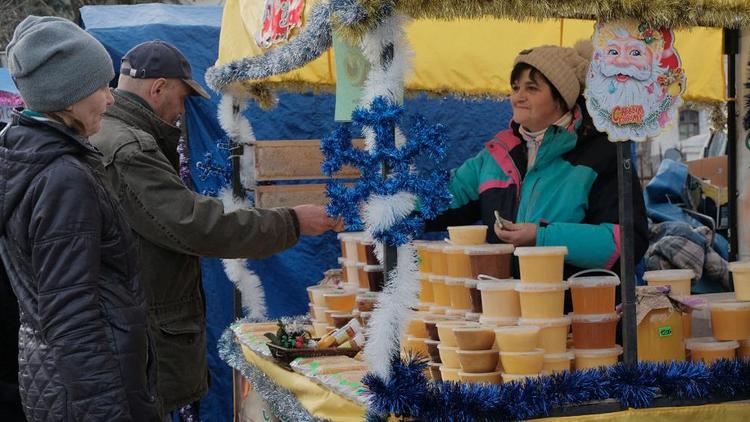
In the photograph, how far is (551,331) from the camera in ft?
10.0

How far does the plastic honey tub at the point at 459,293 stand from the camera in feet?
11.3

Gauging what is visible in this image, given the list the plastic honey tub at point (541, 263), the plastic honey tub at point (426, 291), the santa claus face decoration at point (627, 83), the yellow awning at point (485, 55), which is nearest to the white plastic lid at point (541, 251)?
the plastic honey tub at point (541, 263)

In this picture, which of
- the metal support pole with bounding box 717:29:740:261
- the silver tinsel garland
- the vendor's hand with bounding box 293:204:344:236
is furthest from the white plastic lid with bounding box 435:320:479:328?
the metal support pole with bounding box 717:29:740:261

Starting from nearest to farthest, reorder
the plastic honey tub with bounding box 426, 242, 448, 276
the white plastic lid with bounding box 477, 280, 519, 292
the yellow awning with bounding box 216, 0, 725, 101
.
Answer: the white plastic lid with bounding box 477, 280, 519, 292, the plastic honey tub with bounding box 426, 242, 448, 276, the yellow awning with bounding box 216, 0, 725, 101

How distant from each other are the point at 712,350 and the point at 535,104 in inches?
48.4

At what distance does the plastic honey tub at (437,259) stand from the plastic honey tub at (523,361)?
62 cm

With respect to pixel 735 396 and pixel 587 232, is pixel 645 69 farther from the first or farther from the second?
pixel 735 396

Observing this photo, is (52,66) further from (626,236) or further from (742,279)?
(742,279)

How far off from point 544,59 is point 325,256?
9.44ft

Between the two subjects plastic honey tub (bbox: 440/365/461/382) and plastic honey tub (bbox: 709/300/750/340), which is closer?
plastic honey tub (bbox: 440/365/461/382)

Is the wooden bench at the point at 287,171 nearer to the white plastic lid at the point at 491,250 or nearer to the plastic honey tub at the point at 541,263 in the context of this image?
the white plastic lid at the point at 491,250

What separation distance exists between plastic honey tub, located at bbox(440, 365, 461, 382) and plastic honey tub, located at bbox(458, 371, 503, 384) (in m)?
0.05

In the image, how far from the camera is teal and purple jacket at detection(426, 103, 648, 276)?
3418 millimetres

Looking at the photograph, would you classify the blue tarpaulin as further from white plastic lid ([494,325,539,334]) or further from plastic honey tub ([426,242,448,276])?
white plastic lid ([494,325,539,334])
